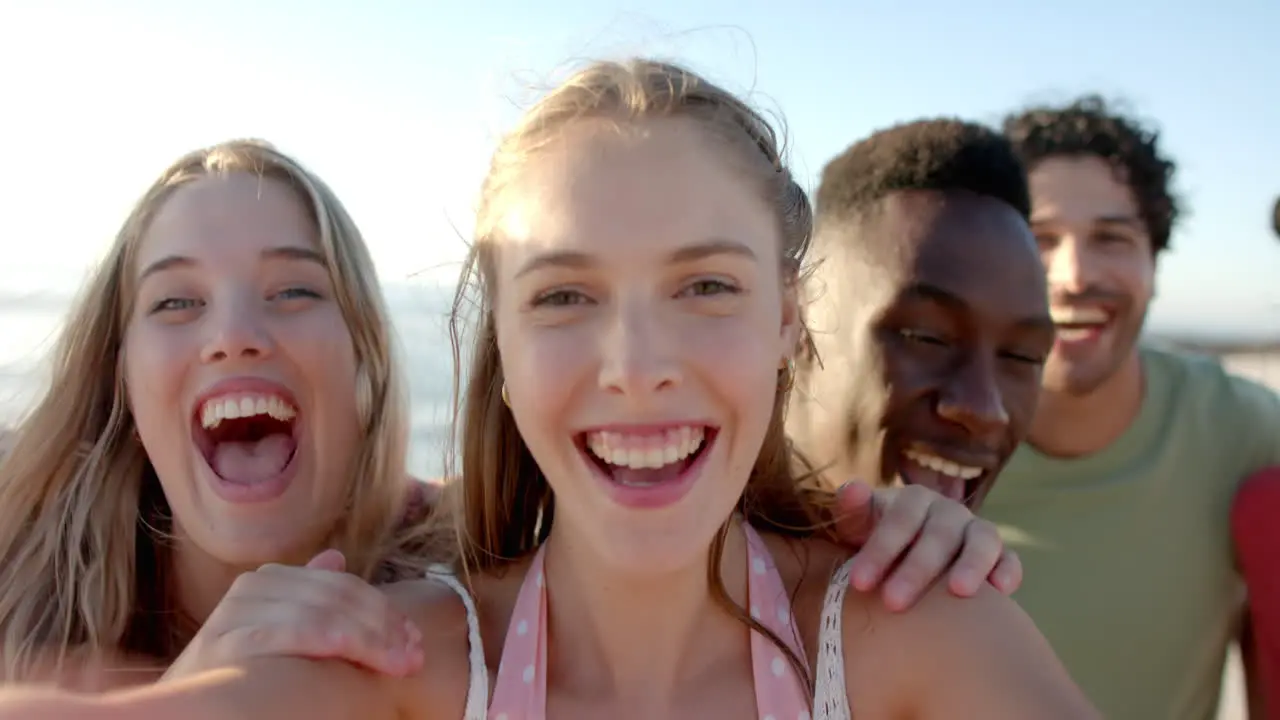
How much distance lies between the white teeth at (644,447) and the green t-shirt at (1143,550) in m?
1.84

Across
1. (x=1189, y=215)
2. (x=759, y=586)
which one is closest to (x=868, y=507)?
(x=759, y=586)

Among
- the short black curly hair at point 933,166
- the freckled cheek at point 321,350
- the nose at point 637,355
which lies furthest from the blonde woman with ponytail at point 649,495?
the short black curly hair at point 933,166

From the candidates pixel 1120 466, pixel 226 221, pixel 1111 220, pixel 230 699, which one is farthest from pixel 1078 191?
pixel 230 699

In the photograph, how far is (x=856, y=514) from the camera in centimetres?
232

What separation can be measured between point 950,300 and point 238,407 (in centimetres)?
187

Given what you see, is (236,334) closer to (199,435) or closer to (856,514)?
(199,435)

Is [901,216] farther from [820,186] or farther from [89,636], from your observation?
[89,636]

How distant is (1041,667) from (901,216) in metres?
1.49

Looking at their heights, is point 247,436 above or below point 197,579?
above

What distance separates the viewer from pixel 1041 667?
191 centimetres

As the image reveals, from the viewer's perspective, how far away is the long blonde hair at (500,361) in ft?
6.81

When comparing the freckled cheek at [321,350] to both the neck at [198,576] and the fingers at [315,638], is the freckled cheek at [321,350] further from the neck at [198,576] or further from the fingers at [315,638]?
the fingers at [315,638]

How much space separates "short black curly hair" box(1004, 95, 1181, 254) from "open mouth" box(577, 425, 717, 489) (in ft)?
7.93

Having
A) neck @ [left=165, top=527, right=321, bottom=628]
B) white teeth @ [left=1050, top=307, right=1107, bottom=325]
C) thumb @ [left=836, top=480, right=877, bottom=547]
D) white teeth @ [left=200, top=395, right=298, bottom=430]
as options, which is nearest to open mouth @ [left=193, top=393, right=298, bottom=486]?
white teeth @ [left=200, top=395, right=298, bottom=430]
